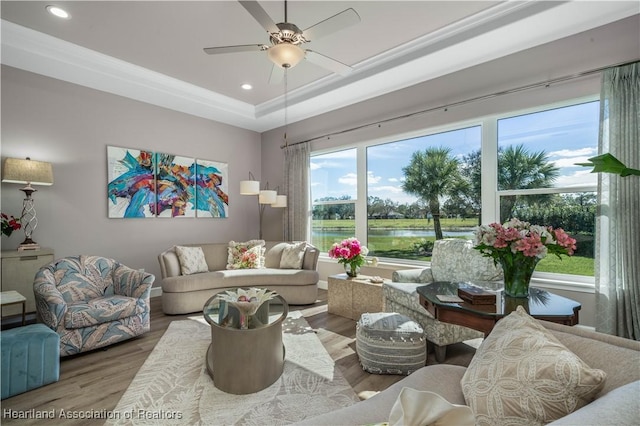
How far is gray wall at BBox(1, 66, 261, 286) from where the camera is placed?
3.63m

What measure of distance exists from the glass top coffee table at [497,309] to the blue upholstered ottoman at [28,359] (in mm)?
2788

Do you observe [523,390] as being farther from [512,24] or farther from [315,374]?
[512,24]

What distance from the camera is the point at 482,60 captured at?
3455mm

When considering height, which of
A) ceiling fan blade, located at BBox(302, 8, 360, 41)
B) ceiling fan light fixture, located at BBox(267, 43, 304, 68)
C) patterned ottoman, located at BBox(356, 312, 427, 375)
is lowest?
patterned ottoman, located at BBox(356, 312, 427, 375)

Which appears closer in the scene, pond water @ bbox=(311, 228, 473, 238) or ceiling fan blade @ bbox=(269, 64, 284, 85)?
ceiling fan blade @ bbox=(269, 64, 284, 85)

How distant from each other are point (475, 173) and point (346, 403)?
2.99 m

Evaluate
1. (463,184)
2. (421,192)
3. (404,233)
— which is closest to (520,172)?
(463,184)

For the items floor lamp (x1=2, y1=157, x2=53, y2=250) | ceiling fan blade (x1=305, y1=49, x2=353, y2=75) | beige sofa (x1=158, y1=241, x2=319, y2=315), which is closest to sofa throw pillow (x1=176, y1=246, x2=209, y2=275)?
beige sofa (x1=158, y1=241, x2=319, y2=315)

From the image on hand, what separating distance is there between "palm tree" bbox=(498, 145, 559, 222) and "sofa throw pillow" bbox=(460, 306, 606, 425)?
→ 2.69 metres

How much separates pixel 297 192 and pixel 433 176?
7.73 ft

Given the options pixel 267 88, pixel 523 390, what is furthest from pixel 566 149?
pixel 267 88

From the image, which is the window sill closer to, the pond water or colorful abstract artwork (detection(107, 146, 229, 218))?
the pond water

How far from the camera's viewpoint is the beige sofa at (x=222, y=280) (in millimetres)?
3857

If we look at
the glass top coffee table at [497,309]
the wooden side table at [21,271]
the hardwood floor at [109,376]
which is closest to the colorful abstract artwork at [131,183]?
the wooden side table at [21,271]
